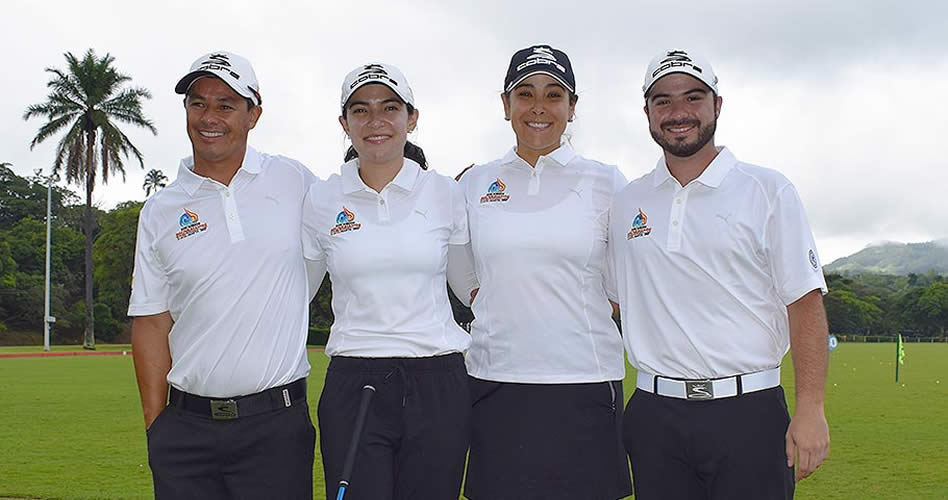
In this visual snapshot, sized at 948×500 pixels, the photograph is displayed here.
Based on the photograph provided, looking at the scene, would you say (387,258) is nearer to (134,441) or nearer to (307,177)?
(307,177)

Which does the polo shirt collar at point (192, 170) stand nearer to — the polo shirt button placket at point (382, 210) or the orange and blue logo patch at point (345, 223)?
the orange and blue logo patch at point (345, 223)

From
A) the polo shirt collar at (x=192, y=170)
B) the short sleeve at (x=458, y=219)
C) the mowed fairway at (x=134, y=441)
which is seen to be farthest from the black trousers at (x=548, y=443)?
the mowed fairway at (x=134, y=441)

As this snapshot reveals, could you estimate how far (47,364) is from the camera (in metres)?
36.6

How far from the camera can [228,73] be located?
4.73 meters

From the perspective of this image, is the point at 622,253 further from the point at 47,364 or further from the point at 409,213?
the point at 47,364

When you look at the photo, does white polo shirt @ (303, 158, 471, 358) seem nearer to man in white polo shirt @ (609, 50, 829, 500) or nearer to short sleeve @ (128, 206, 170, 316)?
short sleeve @ (128, 206, 170, 316)

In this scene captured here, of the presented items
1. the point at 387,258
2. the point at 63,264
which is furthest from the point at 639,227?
the point at 63,264

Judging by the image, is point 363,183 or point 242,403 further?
point 363,183

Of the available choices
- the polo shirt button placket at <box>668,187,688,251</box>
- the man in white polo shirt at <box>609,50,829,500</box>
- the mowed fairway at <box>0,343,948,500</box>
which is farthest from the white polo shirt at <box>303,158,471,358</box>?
the mowed fairway at <box>0,343,948,500</box>

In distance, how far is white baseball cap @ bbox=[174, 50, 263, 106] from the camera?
472cm

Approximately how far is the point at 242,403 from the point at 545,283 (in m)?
1.58

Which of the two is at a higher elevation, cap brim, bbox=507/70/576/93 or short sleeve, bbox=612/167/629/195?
cap brim, bbox=507/70/576/93

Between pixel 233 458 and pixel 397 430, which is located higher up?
pixel 397 430

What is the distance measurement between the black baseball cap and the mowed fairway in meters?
5.76
